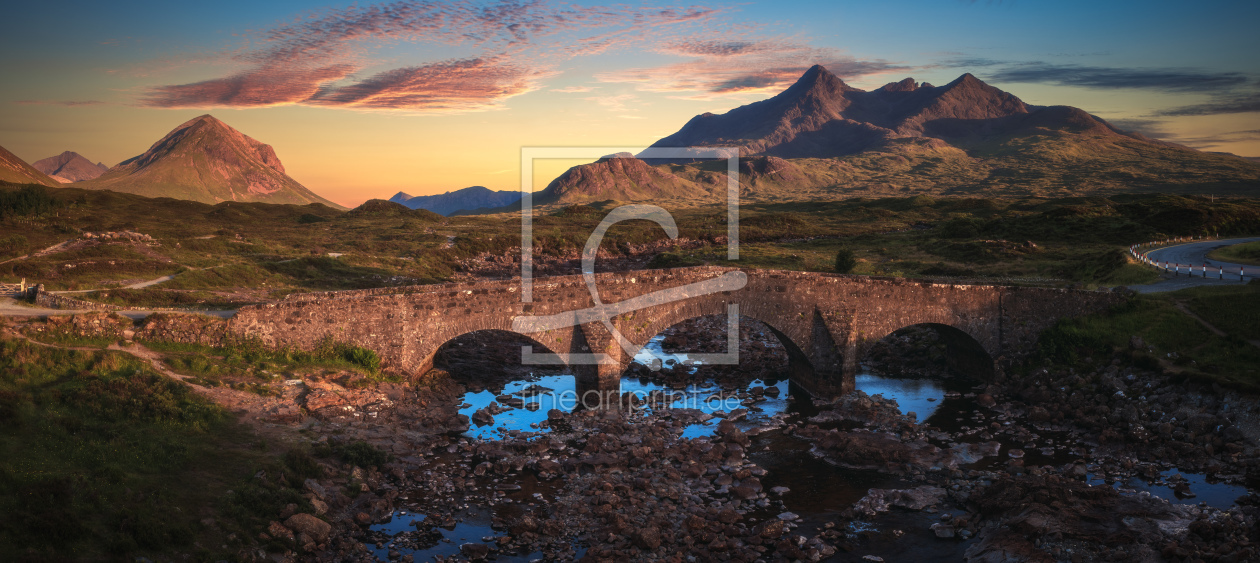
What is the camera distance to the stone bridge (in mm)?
24547

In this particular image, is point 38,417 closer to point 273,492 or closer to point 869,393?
point 273,492

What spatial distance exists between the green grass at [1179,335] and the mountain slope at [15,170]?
152550 millimetres

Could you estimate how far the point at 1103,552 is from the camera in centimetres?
1578

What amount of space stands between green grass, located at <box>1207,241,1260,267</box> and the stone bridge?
55.2 ft

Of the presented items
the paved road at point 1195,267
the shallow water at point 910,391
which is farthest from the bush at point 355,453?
the paved road at point 1195,267

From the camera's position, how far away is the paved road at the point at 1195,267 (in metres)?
32.5

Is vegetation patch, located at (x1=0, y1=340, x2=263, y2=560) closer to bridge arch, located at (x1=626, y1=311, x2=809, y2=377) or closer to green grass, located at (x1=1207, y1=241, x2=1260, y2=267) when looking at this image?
bridge arch, located at (x1=626, y1=311, x2=809, y2=377)

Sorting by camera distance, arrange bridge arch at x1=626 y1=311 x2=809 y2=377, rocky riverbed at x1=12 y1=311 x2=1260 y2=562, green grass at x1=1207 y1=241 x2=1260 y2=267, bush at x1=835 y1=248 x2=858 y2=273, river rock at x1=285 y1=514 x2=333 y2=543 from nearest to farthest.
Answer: river rock at x1=285 y1=514 x2=333 y2=543
rocky riverbed at x1=12 y1=311 x2=1260 y2=562
bridge arch at x1=626 y1=311 x2=809 y2=377
green grass at x1=1207 y1=241 x2=1260 y2=267
bush at x1=835 y1=248 x2=858 y2=273

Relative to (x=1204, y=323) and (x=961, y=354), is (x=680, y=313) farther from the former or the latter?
(x=1204, y=323)

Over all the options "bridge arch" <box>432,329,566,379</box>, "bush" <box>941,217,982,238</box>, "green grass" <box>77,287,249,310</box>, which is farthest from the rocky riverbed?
"bush" <box>941,217,982,238</box>

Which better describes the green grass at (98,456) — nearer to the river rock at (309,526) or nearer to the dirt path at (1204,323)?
the river rock at (309,526)

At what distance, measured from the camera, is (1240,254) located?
41.2m

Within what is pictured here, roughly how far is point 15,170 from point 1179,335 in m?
173

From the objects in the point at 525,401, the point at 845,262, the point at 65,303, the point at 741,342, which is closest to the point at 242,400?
the point at 525,401
